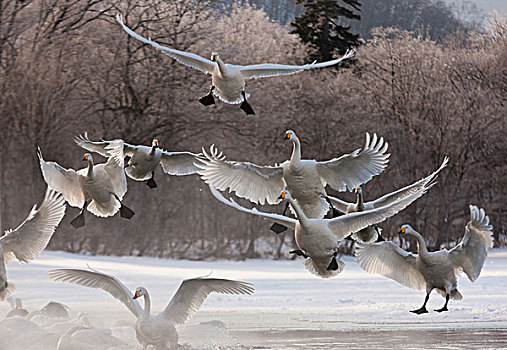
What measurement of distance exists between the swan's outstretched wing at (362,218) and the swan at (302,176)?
0.63 meters

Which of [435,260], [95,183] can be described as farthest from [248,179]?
[435,260]

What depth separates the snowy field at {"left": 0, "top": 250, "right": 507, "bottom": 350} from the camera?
366 inches

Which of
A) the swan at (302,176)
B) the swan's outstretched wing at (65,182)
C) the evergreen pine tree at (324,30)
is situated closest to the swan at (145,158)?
the swan's outstretched wing at (65,182)

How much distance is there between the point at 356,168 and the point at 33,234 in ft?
10.6

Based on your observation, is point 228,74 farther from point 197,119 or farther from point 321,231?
point 197,119

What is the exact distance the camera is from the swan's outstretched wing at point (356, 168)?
812 centimetres

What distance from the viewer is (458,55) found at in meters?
24.6

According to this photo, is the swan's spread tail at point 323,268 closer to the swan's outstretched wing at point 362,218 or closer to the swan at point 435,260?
the swan's outstretched wing at point 362,218

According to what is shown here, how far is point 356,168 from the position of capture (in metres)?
8.26

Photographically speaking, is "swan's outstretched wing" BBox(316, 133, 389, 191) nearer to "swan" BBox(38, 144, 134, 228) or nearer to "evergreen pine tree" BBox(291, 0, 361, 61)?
"swan" BBox(38, 144, 134, 228)

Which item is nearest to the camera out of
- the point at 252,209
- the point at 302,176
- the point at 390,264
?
the point at 252,209

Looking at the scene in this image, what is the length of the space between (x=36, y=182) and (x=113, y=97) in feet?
9.83

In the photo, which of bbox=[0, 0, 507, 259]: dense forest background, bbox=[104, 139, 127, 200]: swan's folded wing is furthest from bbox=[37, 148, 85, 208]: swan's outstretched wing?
bbox=[0, 0, 507, 259]: dense forest background

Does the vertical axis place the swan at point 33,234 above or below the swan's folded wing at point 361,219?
below
